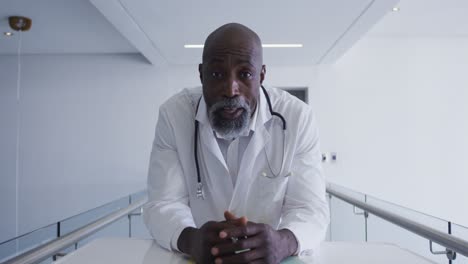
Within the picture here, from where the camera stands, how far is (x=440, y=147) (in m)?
5.21

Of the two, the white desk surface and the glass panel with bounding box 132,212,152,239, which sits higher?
the white desk surface

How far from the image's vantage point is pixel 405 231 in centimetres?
207

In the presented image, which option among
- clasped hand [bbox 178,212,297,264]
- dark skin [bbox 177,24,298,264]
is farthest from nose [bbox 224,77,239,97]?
clasped hand [bbox 178,212,297,264]

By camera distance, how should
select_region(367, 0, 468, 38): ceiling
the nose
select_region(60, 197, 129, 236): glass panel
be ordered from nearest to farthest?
the nose, select_region(60, 197, 129, 236): glass panel, select_region(367, 0, 468, 38): ceiling

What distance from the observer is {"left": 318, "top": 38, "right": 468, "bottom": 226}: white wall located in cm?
518

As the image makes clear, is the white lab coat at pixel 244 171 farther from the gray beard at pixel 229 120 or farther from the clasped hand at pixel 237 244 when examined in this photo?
the clasped hand at pixel 237 244

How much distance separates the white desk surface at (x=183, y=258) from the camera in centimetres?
90

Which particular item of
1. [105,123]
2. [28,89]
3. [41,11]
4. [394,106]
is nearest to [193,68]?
[105,123]

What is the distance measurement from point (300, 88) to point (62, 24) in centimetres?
332

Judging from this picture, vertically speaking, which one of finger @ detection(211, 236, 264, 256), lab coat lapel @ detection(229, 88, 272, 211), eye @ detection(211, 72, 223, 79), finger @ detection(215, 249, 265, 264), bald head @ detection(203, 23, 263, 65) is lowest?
finger @ detection(215, 249, 265, 264)

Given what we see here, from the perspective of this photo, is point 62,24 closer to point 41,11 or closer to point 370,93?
point 41,11

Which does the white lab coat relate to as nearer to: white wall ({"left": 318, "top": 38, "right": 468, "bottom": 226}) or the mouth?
the mouth

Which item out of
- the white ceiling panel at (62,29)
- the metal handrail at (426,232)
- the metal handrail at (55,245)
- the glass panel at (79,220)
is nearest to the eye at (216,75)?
the metal handrail at (55,245)

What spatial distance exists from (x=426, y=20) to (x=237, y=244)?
483 cm
